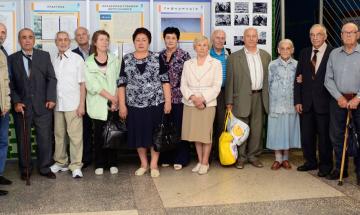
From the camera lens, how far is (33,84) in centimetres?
475

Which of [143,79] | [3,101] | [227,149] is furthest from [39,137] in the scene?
[227,149]

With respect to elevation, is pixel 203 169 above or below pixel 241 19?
below

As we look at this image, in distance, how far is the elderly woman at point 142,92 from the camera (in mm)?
4816

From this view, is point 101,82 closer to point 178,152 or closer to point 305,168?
point 178,152

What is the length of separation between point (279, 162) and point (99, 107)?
2115 mm

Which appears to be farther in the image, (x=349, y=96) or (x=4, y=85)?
(x=349, y=96)

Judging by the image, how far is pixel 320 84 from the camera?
482 centimetres

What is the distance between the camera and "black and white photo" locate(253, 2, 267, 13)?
5.72 metres

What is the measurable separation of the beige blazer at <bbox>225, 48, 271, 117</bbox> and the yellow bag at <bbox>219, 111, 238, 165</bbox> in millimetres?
293

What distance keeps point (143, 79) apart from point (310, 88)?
1746 millimetres

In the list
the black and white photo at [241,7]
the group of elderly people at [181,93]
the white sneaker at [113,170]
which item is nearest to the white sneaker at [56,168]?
→ the group of elderly people at [181,93]

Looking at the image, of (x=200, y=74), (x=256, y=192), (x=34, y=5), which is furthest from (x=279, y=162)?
(x=34, y=5)

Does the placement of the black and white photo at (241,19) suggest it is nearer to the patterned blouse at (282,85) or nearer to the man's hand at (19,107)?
the patterned blouse at (282,85)

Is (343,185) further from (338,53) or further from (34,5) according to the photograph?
(34,5)
